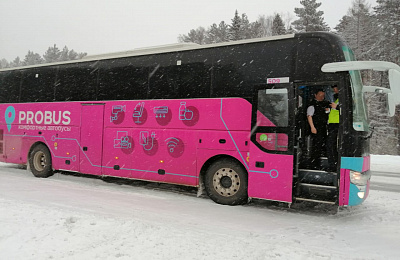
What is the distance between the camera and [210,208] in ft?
23.3

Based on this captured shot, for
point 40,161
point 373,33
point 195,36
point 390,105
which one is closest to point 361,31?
point 373,33

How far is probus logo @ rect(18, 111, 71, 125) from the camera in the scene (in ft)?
33.8

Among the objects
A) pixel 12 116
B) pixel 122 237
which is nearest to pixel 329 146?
pixel 122 237

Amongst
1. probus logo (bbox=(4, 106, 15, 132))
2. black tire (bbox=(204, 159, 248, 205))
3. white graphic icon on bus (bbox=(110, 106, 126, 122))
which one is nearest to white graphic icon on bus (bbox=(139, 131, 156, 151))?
white graphic icon on bus (bbox=(110, 106, 126, 122))

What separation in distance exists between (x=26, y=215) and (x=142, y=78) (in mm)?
4599

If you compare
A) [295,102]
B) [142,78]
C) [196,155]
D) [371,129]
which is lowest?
[196,155]

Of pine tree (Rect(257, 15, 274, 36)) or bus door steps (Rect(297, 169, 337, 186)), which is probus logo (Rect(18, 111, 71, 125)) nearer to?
bus door steps (Rect(297, 169, 337, 186))

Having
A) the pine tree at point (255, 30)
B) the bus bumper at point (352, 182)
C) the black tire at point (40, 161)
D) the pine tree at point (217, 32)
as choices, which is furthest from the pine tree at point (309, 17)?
the bus bumper at point (352, 182)

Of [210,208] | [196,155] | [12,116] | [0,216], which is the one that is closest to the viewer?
[0,216]

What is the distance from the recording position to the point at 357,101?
21.0 ft

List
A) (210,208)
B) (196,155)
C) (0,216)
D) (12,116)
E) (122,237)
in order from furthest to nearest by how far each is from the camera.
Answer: (12,116)
(196,155)
(210,208)
(0,216)
(122,237)

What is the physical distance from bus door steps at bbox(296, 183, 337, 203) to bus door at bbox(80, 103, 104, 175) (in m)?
5.81

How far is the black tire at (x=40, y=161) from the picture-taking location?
1069cm

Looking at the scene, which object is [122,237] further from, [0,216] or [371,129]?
[371,129]
